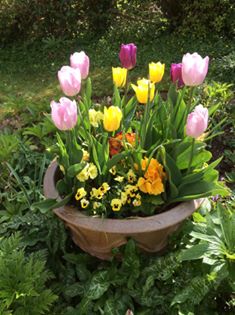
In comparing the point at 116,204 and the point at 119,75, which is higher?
the point at 119,75

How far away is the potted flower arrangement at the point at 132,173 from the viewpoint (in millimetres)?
2303

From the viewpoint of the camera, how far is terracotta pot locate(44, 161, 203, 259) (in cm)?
230

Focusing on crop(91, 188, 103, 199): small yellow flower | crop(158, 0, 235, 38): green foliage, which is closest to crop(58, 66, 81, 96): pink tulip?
crop(91, 188, 103, 199): small yellow flower

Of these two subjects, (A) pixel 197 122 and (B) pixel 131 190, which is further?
(B) pixel 131 190

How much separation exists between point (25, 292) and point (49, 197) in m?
0.47

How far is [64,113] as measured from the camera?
6.70ft

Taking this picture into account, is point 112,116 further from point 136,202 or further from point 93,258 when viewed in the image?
point 93,258

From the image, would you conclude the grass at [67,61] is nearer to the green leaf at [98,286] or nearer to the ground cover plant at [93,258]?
the ground cover plant at [93,258]

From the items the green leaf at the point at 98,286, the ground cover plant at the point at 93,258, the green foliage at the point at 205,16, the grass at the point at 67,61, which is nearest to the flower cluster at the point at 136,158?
the ground cover plant at the point at 93,258

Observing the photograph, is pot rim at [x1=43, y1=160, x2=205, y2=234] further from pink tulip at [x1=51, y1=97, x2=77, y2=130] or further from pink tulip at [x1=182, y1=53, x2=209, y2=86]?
pink tulip at [x1=182, y1=53, x2=209, y2=86]

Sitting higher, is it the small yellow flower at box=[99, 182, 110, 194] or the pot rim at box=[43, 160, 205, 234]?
the small yellow flower at box=[99, 182, 110, 194]

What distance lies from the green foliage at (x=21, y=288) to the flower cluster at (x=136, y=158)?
387 millimetres

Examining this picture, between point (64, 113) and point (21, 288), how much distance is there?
0.85 m

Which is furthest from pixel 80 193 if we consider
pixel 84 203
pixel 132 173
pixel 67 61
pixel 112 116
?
pixel 67 61
